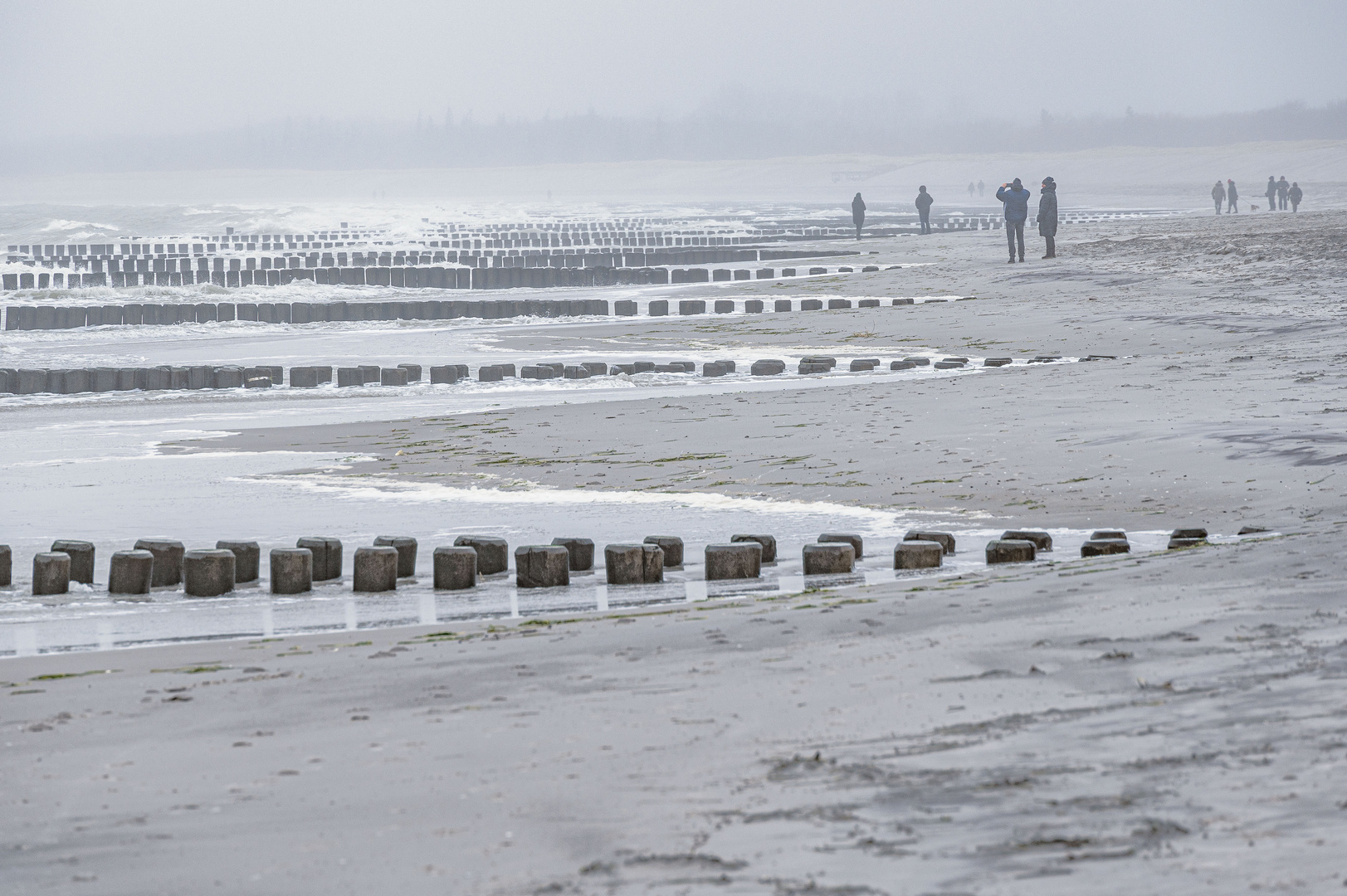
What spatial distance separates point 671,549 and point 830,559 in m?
0.79

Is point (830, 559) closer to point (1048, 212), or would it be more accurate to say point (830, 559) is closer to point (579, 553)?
point (579, 553)

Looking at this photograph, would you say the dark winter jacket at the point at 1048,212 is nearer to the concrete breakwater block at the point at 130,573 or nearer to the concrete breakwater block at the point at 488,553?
the concrete breakwater block at the point at 488,553

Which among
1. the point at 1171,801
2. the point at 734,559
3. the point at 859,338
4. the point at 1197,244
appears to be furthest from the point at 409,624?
the point at 1197,244

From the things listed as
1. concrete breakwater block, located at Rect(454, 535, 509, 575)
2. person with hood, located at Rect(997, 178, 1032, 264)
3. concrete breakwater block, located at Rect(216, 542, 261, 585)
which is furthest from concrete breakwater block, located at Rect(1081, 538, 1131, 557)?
person with hood, located at Rect(997, 178, 1032, 264)

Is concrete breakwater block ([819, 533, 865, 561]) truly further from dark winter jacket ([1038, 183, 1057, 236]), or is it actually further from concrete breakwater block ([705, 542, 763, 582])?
dark winter jacket ([1038, 183, 1057, 236])

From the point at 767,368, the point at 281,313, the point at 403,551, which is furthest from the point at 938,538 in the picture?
the point at 281,313

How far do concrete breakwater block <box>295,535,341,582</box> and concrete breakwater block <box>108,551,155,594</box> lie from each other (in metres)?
0.68

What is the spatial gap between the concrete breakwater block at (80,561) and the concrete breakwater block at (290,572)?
0.93 metres

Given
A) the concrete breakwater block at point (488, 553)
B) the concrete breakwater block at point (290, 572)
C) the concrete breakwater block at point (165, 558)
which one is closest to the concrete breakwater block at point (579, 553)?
the concrete breakwater block at point (488, 553)

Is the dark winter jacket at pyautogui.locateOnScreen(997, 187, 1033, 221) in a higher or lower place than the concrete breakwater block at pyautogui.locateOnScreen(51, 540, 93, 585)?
higher

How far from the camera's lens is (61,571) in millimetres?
6980

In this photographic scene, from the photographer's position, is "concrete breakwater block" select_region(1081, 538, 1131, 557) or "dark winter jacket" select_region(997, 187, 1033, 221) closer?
"concrete breakwater block" select_region(1081, 538, 1131, 557)

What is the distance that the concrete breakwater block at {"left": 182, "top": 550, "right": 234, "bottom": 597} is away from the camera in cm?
692

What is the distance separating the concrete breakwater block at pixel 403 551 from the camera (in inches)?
283
